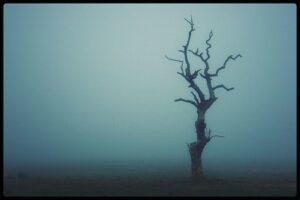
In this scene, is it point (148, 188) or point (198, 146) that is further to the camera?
point (198, 146)

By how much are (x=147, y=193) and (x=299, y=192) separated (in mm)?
6753

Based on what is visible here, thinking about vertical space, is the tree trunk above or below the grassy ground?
above

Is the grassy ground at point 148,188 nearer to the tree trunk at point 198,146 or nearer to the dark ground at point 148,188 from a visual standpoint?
the dark ground at point 148,188

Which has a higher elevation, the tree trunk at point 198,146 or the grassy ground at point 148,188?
the tree trunk at point 198,146

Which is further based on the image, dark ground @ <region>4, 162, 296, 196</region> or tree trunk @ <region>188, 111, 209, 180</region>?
tree trunk @ <region>188, 111, 209, 180</region>

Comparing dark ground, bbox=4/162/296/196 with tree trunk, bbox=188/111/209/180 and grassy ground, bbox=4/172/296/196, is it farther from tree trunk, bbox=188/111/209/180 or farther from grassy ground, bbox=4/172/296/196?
tree trunk, bbox=188/111/209/180

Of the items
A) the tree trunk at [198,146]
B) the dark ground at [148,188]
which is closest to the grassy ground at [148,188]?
the dark ground at [148,188]

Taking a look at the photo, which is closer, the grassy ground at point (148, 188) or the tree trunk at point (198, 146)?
the grassy ground at point (148, 188)

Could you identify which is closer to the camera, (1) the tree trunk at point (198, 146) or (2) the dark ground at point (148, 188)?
(2) the dark ground at point (148, 188)

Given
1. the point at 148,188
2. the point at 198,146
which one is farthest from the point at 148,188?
the point at 198,146

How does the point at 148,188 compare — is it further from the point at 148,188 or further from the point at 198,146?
the point at 198,146

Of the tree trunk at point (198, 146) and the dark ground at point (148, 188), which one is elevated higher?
the tree trunk at point (198, 146)

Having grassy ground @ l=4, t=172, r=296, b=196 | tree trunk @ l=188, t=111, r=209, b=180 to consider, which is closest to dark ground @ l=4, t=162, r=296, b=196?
grassy ground @ l=4, t=172, r=296, b=196

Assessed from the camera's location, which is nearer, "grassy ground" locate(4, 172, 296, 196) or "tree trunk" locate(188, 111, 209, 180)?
"grassy ground" locate(4, 172, 296, 196)
